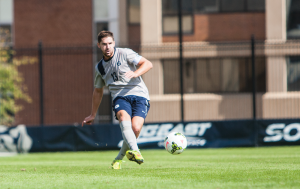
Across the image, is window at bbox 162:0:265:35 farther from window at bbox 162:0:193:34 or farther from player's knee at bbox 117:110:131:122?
player's knee at bbox 117:110:131:122

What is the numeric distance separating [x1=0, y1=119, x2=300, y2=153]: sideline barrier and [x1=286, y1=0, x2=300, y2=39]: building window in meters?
8.62

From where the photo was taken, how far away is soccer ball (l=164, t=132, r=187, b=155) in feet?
21.1

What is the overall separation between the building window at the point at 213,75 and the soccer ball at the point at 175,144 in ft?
42.2

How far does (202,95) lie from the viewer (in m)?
19.2

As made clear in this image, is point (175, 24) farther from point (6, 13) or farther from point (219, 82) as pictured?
point (6, 13)

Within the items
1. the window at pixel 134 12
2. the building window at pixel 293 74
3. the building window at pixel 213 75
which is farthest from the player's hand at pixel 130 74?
the window at pixel 134 12

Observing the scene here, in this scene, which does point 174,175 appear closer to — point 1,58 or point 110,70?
point 110,70

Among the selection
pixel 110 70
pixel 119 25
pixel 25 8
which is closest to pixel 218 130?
pixel 110 70

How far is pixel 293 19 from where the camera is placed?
19953 millimetres

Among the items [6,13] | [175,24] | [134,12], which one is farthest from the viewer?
[6,13]

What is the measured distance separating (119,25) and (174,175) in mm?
17047

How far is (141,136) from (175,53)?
25.3ft

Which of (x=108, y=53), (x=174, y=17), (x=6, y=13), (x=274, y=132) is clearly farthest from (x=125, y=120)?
(x=6, y=13)

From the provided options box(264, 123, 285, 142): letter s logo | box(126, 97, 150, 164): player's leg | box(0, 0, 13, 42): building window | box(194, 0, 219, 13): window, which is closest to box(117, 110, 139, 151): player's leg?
box(126, 97, 150, 164): player's leg
